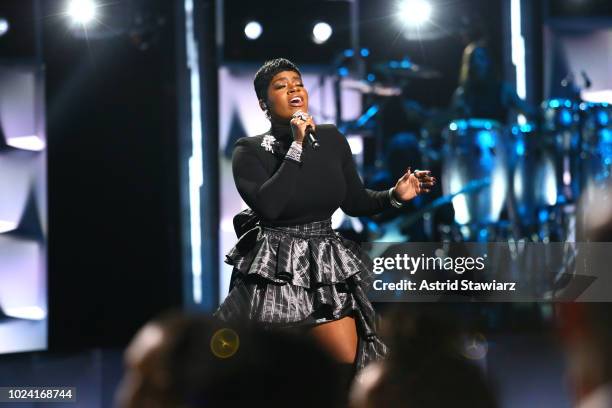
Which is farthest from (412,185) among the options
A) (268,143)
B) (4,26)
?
(4,26)

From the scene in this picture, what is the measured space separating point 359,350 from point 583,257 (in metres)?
2.69

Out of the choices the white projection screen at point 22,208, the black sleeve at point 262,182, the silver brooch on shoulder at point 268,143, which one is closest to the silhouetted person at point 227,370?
the black sleeve at point 262,182

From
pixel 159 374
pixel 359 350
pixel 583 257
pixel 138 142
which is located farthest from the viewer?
pixel 138 142

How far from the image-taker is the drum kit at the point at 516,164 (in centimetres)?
534

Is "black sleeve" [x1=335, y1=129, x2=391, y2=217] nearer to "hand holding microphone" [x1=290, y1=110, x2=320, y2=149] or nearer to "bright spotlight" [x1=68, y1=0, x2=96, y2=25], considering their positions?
"hand holding microphone" [x1=290, y1=110, x2=320, y2=149]

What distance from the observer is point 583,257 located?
516cm

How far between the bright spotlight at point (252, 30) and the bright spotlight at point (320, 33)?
0.32m

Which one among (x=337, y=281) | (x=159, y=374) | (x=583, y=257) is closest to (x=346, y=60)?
(x=583, y=257)

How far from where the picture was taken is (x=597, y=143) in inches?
211

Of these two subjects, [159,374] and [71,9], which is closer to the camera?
[159,374]

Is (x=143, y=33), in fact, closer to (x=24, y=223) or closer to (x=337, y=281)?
(x=24, y=223)

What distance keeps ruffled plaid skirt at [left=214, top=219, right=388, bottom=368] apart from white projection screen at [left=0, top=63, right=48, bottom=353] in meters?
2.62

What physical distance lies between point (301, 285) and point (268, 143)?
1.53ft

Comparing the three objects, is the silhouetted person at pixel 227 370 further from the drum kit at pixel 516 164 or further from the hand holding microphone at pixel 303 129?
the drum kit at pixel 516 164
